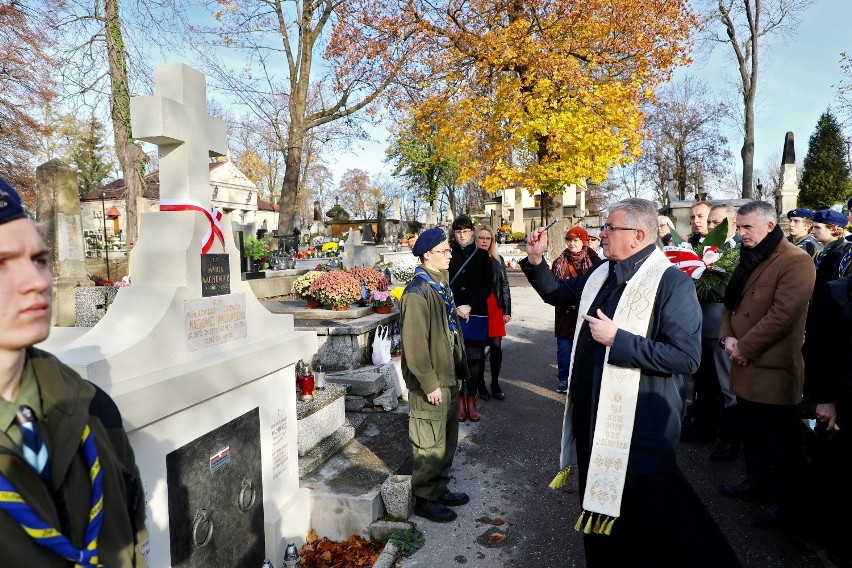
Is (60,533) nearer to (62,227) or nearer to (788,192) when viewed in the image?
(62,227)

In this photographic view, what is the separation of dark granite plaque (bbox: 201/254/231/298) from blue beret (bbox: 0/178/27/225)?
68.8 inches

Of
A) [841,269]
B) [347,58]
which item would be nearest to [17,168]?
[347,58]

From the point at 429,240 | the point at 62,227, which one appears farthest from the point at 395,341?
the point at 62,227

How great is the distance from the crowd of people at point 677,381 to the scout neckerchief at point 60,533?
209 cm

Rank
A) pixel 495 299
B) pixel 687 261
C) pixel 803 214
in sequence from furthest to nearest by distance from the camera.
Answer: pixel 495 299 < pixel 803 214 < pixel 687 261

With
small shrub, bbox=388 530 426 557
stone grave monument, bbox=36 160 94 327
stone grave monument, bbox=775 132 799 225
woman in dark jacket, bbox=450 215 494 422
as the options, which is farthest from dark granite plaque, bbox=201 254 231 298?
stone grave monument, bbox=775 132 799 225

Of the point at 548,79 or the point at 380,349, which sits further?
the point at 548,79

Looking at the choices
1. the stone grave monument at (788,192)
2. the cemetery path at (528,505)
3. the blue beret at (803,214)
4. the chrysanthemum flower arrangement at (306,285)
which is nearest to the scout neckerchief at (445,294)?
the cemetery path at (528,505)

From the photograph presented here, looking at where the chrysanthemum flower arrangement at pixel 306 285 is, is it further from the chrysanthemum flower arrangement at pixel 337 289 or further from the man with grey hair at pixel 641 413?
the man with grey hair at pixel 641 413

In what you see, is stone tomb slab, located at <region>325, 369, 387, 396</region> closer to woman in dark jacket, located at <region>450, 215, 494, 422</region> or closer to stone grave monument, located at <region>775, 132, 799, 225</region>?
woman in dark jacket, located at <region>450, 215, 494, 422</region>

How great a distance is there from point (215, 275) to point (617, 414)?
2.31 m

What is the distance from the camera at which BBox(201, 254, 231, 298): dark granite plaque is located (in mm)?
2971

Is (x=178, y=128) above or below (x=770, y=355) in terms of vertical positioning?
above

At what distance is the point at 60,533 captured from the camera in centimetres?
113
